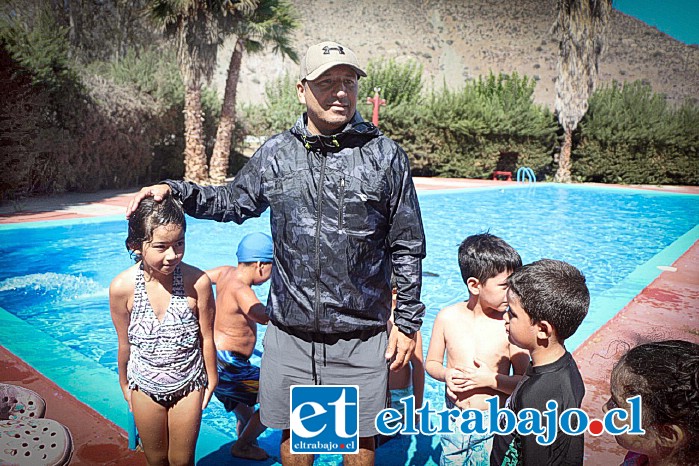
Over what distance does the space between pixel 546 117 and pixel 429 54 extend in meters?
49.9

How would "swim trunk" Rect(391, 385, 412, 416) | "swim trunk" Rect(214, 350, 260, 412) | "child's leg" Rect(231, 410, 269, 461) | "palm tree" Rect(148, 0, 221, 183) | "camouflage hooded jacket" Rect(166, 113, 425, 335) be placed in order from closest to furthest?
"camouflage hooded jacket" Rect(166, 113, 425, 335), "swim trunk" Rect(391, 385, 412, 416), "swim trunk" Rect(214, 350, 260, 412), "child's leg" Rect(231, 410, 269, 461), "palm tree" Rect(148, 0, 221, 183)

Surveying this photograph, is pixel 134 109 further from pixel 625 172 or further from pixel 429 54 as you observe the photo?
pixel 429 54

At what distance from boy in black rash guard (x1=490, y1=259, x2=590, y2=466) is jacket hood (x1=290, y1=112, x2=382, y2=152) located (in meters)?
0.79

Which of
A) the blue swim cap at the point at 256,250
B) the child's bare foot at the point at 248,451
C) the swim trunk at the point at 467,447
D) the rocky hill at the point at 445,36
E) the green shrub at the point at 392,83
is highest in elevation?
the rocky hill at the point at 445,36

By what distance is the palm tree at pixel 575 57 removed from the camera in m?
22.1

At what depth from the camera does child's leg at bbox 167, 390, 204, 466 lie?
232 cm

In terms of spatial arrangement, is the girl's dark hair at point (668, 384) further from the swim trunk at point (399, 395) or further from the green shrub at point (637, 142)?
the green shrub at point (637, 142)

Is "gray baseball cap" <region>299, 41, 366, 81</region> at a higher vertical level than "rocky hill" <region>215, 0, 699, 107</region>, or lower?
lower

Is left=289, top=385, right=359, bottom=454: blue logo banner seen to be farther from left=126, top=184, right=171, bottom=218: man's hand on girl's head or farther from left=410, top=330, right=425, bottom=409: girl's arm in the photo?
left=126, top=184, right=171, bottom=218: man's hand on girl's head

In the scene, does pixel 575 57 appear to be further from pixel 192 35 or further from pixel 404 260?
pixel 404 260

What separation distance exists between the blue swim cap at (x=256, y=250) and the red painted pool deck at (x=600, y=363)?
1090 millimetres

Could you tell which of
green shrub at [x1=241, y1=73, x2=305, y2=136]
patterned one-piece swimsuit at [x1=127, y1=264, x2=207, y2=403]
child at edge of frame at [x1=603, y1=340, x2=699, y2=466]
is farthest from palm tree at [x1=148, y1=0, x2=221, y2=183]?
child at edge of frame at [x1=603, y1=340, x2=699, y2=466]

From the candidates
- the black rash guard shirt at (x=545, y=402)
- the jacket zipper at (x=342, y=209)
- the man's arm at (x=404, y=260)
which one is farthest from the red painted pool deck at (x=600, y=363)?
the jacket zipper at (x=342, y=209)

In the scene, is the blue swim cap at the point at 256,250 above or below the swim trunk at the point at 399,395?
above
